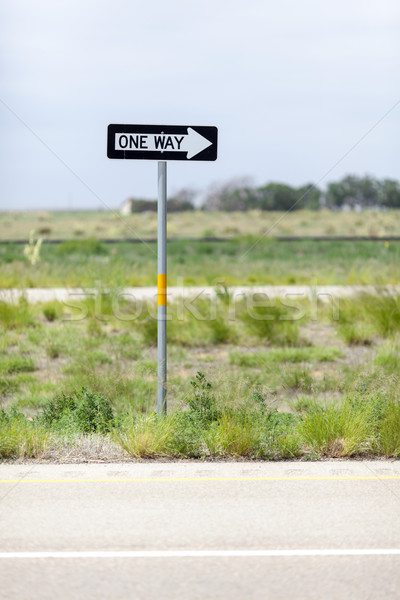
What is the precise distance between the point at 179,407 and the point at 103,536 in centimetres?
283

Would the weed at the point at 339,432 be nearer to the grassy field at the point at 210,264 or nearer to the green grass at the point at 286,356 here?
the green grass at the point at 286,356

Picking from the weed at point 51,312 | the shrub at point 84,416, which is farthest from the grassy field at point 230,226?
the shrub at point 84,416

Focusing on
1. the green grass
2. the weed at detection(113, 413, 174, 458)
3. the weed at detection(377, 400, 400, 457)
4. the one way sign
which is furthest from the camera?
the green grass

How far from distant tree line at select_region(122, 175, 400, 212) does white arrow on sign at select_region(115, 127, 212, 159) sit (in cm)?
10704

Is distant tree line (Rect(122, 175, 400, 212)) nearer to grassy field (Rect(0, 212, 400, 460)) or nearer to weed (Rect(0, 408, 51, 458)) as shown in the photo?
grassy field (Rect(0, 212, 400, 460))

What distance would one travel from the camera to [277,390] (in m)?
11.0

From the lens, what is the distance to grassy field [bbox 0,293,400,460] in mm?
7199

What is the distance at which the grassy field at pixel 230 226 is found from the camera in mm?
73338

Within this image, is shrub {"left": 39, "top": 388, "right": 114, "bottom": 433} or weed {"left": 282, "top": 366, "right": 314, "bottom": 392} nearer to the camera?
shrub {"left": 39, "top": 388, "right": 114, "bottom": 433}

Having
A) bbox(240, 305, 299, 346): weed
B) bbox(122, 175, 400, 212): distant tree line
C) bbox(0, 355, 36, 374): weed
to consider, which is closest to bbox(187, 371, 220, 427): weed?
bbox(0, 355, 36, 374): weed

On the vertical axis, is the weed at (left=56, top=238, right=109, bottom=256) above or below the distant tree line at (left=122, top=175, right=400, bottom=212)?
below

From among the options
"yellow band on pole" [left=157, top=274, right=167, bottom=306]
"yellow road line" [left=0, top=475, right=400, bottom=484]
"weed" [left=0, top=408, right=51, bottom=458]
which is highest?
"yellow band on pole" [left=157, top=274, right=167, bottom=306]

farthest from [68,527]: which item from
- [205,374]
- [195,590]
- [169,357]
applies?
[169,357]

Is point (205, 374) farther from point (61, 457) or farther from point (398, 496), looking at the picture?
point (398, 496)
